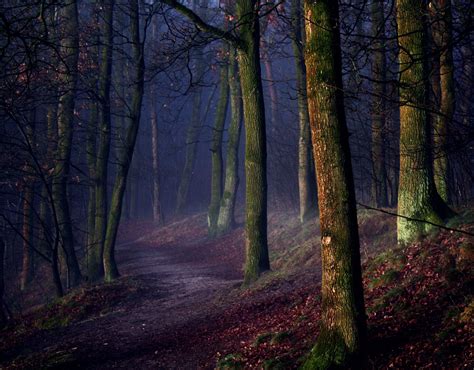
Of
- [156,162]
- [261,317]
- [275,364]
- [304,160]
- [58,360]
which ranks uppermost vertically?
[156,162]

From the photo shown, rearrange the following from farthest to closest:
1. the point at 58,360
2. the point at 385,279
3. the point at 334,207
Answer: the point at 58,360, the point at 385,279, the point at 334,207

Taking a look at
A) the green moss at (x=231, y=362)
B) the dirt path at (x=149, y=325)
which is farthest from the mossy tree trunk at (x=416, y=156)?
the dirt path at (x=149, y=325)

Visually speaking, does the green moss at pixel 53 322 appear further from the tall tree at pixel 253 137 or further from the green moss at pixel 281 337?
the green moss at pixel 281 337

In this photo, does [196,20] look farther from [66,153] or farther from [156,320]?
[66,153]

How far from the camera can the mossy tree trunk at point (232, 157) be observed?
77.2 feet

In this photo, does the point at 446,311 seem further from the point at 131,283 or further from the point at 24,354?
the point at 131,283

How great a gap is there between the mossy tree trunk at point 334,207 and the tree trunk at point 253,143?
6499 millimetres

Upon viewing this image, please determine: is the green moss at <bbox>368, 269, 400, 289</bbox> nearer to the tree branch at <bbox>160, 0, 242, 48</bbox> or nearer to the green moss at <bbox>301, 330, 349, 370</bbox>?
the green moss at <bbox>301, 330, 349, 370</bbox>

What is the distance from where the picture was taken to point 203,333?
8984 mm

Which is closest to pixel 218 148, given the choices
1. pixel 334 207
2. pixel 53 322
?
pixel 53 322

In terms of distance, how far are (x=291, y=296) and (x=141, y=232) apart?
25.4 m

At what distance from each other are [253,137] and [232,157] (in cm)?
1242

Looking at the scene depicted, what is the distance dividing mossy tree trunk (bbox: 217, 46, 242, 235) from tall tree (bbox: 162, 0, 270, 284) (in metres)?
10.9

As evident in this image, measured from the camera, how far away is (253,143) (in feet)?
40.0
